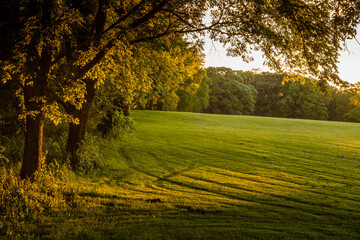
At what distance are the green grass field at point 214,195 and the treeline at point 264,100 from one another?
5689cm

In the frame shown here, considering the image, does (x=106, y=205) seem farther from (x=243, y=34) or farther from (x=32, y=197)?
(x=243, y=34)

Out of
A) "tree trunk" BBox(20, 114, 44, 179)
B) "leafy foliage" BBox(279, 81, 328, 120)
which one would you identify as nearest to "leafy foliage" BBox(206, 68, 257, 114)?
"leafy foliage" BBox(279, 81, 328, 120)

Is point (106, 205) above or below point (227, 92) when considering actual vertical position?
below

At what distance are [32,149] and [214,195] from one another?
6.85m

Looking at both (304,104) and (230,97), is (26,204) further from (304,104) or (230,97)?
(304,104)

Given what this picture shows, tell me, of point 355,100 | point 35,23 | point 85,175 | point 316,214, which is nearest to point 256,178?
point 316,214

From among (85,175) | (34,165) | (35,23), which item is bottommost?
(85,175)

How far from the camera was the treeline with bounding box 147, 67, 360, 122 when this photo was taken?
7912cm

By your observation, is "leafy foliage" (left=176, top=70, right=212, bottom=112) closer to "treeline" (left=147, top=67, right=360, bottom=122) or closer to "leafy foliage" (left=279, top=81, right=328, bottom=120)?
"treeline" (left=147, top=67, right=360, bottom=122)

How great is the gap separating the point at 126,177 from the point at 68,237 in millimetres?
6738

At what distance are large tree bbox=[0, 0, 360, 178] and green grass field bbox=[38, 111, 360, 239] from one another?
3.59m

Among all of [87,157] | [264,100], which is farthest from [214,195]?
[264,100]

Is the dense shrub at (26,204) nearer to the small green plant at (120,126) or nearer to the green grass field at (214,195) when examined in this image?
the green grass field at (214,195)

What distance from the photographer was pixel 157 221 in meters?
7.55
